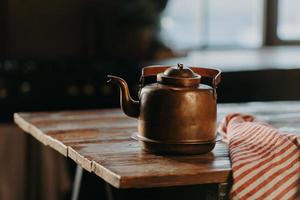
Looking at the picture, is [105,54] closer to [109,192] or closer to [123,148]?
[109,192]

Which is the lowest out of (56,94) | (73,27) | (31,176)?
(31,176)

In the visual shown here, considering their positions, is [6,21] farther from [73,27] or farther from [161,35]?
[161,35]

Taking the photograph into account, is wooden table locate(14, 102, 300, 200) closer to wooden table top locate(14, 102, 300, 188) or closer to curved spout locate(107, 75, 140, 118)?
wooden table top locate(14, 102, 300, 188)

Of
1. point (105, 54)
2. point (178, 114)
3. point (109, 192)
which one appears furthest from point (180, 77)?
point (105, 54)

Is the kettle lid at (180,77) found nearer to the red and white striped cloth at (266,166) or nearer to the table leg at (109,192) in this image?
the red and white striped cloth at (266,166)

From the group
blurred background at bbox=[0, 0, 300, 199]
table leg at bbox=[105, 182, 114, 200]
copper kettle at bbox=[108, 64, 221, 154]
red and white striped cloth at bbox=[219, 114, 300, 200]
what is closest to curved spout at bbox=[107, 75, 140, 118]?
copper kettle at bbox=[108, 64, 221, 154]

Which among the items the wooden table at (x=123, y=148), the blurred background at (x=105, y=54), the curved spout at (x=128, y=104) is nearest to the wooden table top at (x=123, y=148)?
the wooden table at (x=123, y=148)

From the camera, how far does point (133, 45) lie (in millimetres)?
4223

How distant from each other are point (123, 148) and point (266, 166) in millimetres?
408

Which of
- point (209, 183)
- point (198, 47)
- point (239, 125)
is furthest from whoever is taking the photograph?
point (198, 47)

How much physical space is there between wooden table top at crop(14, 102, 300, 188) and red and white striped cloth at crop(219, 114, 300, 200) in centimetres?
4

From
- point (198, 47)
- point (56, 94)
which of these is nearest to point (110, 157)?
point (56, 94)

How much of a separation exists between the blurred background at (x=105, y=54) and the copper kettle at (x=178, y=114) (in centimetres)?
65

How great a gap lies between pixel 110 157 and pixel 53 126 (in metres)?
0.52
